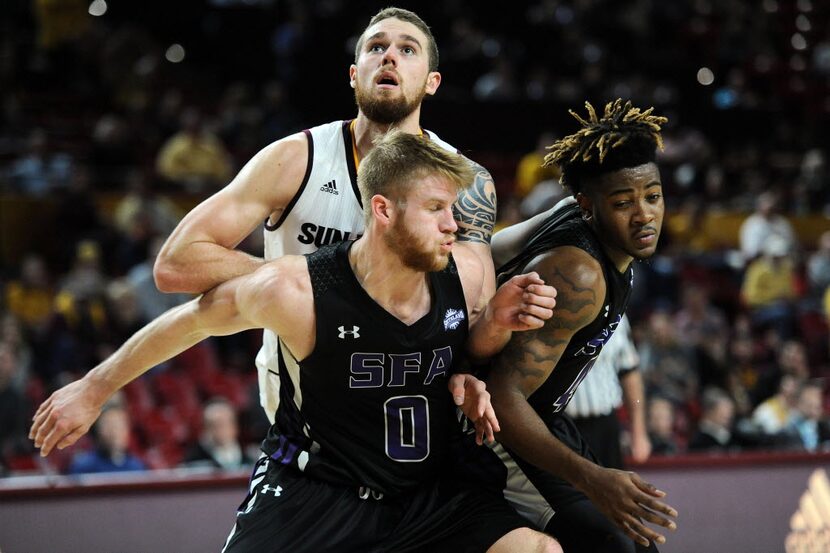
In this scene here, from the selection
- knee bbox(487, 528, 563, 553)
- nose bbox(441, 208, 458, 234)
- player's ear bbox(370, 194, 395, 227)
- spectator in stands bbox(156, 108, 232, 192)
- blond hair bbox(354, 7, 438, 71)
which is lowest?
knee bbox(487, 528, 563, 553)

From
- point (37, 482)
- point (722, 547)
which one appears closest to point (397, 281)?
point (37, 482)

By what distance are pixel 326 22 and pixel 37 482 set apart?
27.3 feet

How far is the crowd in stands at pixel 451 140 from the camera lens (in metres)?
8.23

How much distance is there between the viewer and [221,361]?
9039 millimetres

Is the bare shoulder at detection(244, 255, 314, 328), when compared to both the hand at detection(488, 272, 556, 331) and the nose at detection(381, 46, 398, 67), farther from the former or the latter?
the nose at detection(381, 46, 398, 67)

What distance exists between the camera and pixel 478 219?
165 inches

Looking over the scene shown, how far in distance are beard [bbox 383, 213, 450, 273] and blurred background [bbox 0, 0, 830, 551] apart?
87.3 inches

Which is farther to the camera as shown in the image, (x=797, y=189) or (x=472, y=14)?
(x=472, y=14)

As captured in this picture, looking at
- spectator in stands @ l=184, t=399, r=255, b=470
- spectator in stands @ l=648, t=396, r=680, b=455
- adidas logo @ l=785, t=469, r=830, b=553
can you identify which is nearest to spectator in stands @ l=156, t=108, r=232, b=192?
spectator in stands @ l=184, t=399, r=255, b=470

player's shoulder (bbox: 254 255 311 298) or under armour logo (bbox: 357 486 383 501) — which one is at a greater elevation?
player's shoulder (bbox: 254 255 311 298)

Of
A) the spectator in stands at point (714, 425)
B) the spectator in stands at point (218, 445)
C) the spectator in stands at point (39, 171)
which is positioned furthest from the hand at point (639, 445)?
the spectator in stands at point (39, 171)

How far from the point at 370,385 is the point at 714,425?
199 inches

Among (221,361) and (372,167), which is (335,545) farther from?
(221,361)

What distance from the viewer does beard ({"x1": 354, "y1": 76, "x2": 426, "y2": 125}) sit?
166 inches
